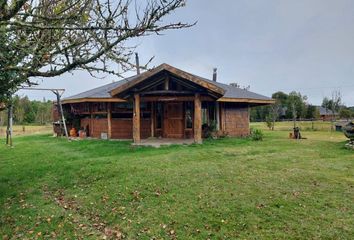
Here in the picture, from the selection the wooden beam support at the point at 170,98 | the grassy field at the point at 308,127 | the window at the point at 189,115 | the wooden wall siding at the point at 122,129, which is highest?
the wooden beam support at the point at 170,98

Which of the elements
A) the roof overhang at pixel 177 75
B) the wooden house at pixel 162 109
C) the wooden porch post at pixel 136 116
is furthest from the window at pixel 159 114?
the roof overhang at pixel 177 75

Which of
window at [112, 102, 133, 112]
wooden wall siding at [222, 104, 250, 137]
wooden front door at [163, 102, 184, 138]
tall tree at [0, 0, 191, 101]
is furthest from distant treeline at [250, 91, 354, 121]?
tall tree at [0, 0, 191, 101]

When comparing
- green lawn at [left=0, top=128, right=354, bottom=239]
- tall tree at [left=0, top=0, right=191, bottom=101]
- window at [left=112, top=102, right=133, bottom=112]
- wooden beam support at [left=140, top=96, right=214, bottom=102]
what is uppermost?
tall tree at [left=0, top=0, right=191, bottom=101]

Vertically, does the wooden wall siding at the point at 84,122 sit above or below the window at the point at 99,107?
below

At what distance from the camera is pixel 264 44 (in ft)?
62.4

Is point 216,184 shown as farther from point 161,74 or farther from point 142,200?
point 161,74

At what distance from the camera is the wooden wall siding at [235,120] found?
1614 centimetres

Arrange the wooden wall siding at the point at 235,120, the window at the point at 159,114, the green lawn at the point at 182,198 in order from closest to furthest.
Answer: the green lawn at the point at 182,198
the window at the point at 159,114
the wooden wall siding at the point at 235,120

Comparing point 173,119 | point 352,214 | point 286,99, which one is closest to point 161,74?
point 173,119

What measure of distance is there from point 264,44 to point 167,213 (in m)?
16.5

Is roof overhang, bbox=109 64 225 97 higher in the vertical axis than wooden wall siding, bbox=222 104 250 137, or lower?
higher

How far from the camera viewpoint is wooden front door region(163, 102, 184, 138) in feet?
47.6

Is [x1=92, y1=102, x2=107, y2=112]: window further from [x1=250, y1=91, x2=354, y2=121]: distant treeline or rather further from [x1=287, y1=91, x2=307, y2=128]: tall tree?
[x1=287, y1=91, x2=307, y2=128]: tall tree

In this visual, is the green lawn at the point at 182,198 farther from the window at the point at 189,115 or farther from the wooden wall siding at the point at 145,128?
the wooden wall siding at the point at 145,128
